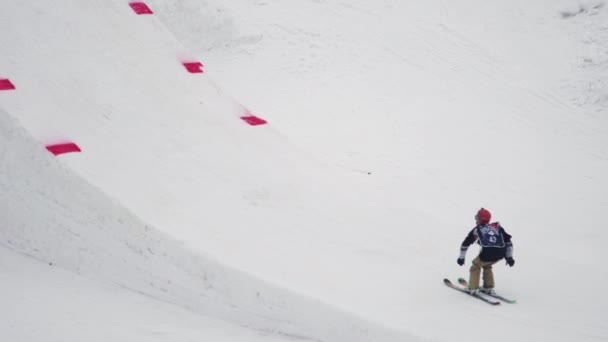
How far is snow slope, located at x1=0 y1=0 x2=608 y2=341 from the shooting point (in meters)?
7.11

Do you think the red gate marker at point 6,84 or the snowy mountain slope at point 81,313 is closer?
the snowy mountain slope at point 81,313

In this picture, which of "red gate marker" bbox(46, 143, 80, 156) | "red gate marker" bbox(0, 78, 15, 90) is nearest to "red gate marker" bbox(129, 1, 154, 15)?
"red gate marker" bbox(0, 78, 15, 90)

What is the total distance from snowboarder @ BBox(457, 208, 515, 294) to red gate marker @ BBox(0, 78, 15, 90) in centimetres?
671

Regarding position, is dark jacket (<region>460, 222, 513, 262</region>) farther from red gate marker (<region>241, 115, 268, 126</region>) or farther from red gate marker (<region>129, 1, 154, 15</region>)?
red gate marker (<region>129, 1, 154, 15</region>)

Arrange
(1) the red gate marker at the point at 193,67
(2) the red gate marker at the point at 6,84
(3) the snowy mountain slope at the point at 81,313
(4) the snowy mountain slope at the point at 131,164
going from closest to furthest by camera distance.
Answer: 1. (3) the snowy mountain slope at the point at 81,313
2. (4) the snowy mountain slope at the point at 131,164
3. (2) the red gate marker at the point at 6,84
4. (1) the red gate marker at the point at 193,67

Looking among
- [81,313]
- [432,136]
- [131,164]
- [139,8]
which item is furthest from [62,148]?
[432,136]

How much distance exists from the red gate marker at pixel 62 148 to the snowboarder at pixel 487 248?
18.0 feet

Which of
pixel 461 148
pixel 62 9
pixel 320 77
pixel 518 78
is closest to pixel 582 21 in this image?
pixel 518 78

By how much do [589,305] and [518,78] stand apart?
9.29 m

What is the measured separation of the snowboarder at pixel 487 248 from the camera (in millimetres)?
7148

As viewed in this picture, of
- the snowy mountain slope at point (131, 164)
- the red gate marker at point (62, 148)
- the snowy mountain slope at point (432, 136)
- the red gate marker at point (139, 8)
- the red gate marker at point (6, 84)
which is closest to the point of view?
the snowy mountain slope at point (131, 164)

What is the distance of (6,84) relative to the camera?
7.49 metres

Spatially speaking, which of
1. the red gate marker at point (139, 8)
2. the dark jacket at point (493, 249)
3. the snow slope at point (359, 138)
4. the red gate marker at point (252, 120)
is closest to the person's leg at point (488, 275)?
the dark jacket at point (493, 249)

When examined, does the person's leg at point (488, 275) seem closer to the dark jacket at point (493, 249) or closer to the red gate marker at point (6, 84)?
the dark jacket at point (493, 249)
